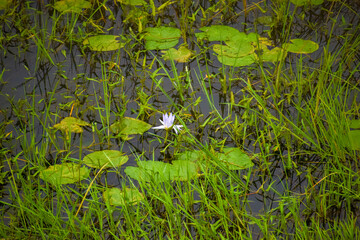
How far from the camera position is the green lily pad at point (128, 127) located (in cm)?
167

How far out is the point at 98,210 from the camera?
1374 millimetres

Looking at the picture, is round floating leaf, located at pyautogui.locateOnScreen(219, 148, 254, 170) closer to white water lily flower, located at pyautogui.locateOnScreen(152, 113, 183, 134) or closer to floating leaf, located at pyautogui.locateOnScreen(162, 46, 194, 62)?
white water lily flower, located at pyautogui.locateOnScreen(152, 113, 183, 134)

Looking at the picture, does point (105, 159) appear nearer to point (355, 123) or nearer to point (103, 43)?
point (103, 43)

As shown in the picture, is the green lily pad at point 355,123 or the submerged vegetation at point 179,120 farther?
the green lily pad at point 355,123

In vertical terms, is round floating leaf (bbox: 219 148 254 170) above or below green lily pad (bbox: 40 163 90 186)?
above

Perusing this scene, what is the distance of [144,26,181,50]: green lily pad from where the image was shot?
6.77ft

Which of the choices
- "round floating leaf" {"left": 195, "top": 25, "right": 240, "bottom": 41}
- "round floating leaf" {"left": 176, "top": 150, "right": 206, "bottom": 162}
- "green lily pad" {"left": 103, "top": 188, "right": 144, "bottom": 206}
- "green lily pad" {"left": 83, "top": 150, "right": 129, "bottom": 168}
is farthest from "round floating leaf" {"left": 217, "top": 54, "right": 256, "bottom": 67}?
"green lily pad" {"left": 103, "top": 188, "right": 144, "bottom": 206}

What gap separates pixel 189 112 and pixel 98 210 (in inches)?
22.6

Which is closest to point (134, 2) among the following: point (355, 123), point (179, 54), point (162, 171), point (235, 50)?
point (179, 54)

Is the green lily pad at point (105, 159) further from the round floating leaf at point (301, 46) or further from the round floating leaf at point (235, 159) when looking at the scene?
the round floating leaf at point (301, 46)

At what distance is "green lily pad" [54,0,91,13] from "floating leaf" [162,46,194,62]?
0.57m

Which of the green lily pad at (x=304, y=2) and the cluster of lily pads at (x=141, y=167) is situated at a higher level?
the green lily pad at (x=304, y=2)

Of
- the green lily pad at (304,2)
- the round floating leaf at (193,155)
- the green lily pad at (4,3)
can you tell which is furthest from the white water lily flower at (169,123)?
the green lily pad at (4,3)

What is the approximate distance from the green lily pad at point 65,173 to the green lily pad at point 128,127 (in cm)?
21
